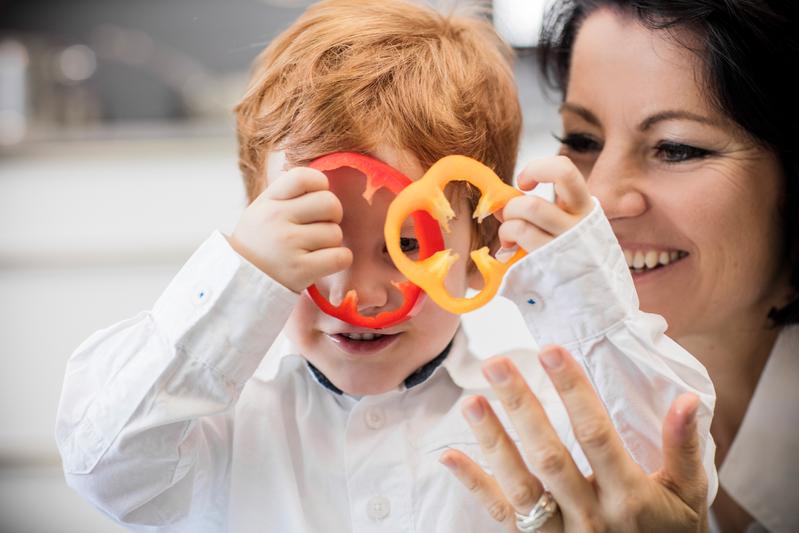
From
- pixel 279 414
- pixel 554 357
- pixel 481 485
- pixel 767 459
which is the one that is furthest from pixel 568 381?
pixel 767 459

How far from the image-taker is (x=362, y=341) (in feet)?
2.51

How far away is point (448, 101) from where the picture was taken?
2.56 ft

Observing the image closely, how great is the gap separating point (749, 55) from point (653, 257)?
216 millimetres

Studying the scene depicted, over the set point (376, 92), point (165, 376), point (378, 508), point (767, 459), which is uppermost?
point (376, 92)

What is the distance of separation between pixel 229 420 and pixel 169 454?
133 millimetres

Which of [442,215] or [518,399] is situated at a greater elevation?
[442,215]

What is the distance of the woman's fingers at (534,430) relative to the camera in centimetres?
62

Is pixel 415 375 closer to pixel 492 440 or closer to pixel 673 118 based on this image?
pixel 492 440

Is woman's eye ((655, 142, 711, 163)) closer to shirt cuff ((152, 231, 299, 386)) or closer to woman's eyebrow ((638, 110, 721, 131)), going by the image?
woman's eyebrow ((638, 110, 721, 131))

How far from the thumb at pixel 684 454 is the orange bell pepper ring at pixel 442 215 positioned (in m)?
0.16

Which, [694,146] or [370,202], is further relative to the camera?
[694,146]

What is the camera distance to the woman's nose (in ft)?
2.76

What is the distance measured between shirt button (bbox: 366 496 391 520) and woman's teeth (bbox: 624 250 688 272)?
34cm

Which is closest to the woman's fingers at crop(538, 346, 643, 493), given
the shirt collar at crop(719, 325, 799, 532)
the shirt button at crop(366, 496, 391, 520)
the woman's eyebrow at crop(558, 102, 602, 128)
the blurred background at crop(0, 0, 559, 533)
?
the shirt button at crop(366, 496, 391, 520)
